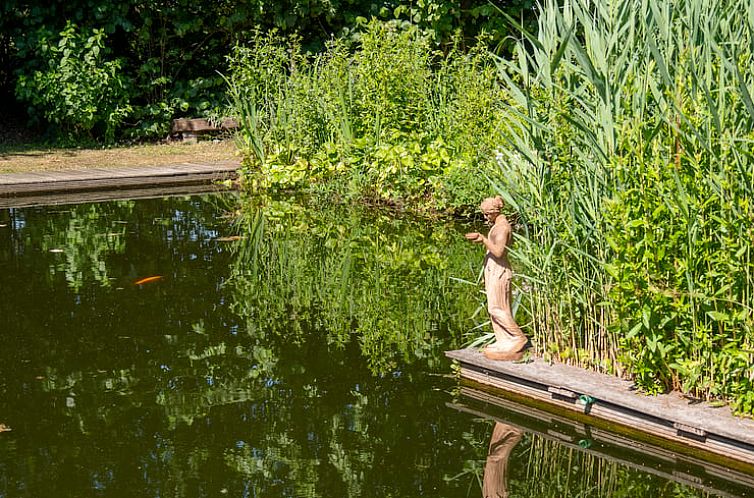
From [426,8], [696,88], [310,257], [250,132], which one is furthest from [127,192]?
[696,88]

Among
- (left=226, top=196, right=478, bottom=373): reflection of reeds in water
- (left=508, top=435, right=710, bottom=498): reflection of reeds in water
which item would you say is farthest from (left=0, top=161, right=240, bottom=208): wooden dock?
(left=508, top=435, right=710, bottom=498): reflection of reeds in water

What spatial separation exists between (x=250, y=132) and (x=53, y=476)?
8207 millimetres

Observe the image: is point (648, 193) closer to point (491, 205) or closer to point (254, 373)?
point (491, 205)

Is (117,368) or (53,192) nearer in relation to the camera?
(117,368)

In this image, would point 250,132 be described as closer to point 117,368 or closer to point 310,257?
point 310,257

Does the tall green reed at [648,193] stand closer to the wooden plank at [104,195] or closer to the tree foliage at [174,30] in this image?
the wooden plank at [104,195]

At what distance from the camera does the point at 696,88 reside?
209 inches

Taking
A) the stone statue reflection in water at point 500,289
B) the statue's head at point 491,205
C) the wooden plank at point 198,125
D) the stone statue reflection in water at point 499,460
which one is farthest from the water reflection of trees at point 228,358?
the wooden plank at point 198,125

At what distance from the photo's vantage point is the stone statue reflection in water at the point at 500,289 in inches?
237

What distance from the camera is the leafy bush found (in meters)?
15.8

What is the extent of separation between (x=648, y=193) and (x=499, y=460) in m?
1.43

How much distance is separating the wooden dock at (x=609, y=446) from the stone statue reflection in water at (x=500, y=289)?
280 mm

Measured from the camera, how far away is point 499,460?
16.4ft

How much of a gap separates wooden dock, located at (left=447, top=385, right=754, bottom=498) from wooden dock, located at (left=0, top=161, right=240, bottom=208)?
769cm
